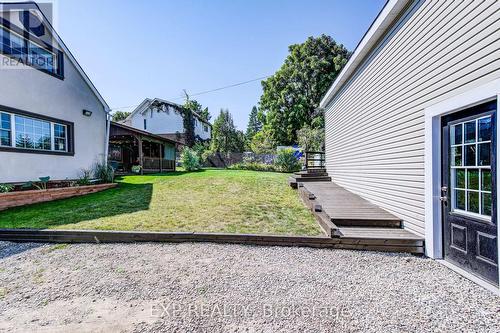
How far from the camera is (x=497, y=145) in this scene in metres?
2.65

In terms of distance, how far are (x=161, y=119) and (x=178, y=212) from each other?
896 inches

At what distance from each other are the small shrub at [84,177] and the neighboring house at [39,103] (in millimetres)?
199

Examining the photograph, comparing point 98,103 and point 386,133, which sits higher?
point 98,103

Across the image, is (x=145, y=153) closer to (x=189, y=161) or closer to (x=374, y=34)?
(x=189, y=161)

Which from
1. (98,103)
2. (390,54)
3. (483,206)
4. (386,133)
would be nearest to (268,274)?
(483,206)

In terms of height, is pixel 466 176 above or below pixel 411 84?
below

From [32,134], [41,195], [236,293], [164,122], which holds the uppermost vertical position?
[164,122]

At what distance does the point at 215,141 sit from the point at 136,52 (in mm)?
11673

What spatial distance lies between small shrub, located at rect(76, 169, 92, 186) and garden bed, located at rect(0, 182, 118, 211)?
37cm

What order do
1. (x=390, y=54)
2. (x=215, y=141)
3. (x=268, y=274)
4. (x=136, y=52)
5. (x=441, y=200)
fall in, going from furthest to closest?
1. (x=215, y=141)
2. (x=136, y=52)
3. (x=390, y=54)
4. (x=441, y=200)
5. (x=268, y=274)

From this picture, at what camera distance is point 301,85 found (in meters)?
29.2

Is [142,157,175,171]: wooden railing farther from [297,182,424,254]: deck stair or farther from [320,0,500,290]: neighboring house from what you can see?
[320,0,500,290]: neighboring house

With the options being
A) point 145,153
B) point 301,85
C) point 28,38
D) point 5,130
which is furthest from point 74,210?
point 301,85

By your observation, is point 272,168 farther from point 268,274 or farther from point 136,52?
point 268,274
